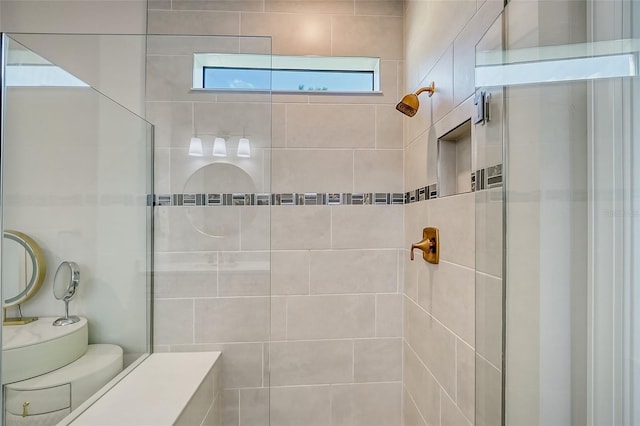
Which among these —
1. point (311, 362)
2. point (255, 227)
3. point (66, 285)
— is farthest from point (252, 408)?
point (66, 285)

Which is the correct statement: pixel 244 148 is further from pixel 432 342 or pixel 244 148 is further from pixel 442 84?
pixel 432 342

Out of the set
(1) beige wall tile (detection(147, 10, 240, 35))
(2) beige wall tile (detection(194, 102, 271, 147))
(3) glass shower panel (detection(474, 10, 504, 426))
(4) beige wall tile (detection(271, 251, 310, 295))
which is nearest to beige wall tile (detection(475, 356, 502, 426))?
(3) glass shower panel (detection(474, 10, 504, 426))

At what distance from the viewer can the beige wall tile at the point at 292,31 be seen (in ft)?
5.65

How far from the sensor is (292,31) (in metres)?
1.73

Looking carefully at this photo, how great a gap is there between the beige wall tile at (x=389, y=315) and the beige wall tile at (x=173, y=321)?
0.94m

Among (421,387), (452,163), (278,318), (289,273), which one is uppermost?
(452,163)

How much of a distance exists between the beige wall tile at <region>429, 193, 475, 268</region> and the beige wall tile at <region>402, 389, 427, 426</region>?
0.80m

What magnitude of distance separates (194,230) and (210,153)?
371mm

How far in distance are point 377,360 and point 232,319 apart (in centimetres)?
78

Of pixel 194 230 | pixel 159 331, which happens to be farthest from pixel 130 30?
pixel 159 331

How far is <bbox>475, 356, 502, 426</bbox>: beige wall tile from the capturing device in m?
0.76

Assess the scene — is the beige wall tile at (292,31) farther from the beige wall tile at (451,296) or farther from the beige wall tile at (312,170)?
the beige wall tile at (451,296)

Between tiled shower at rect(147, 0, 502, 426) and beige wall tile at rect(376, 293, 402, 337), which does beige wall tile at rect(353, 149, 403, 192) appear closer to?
tiled shower at rect(147, 0, 502, 426)

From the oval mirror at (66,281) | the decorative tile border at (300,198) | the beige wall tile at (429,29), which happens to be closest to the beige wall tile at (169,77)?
the decorative tile border at (300,198)
